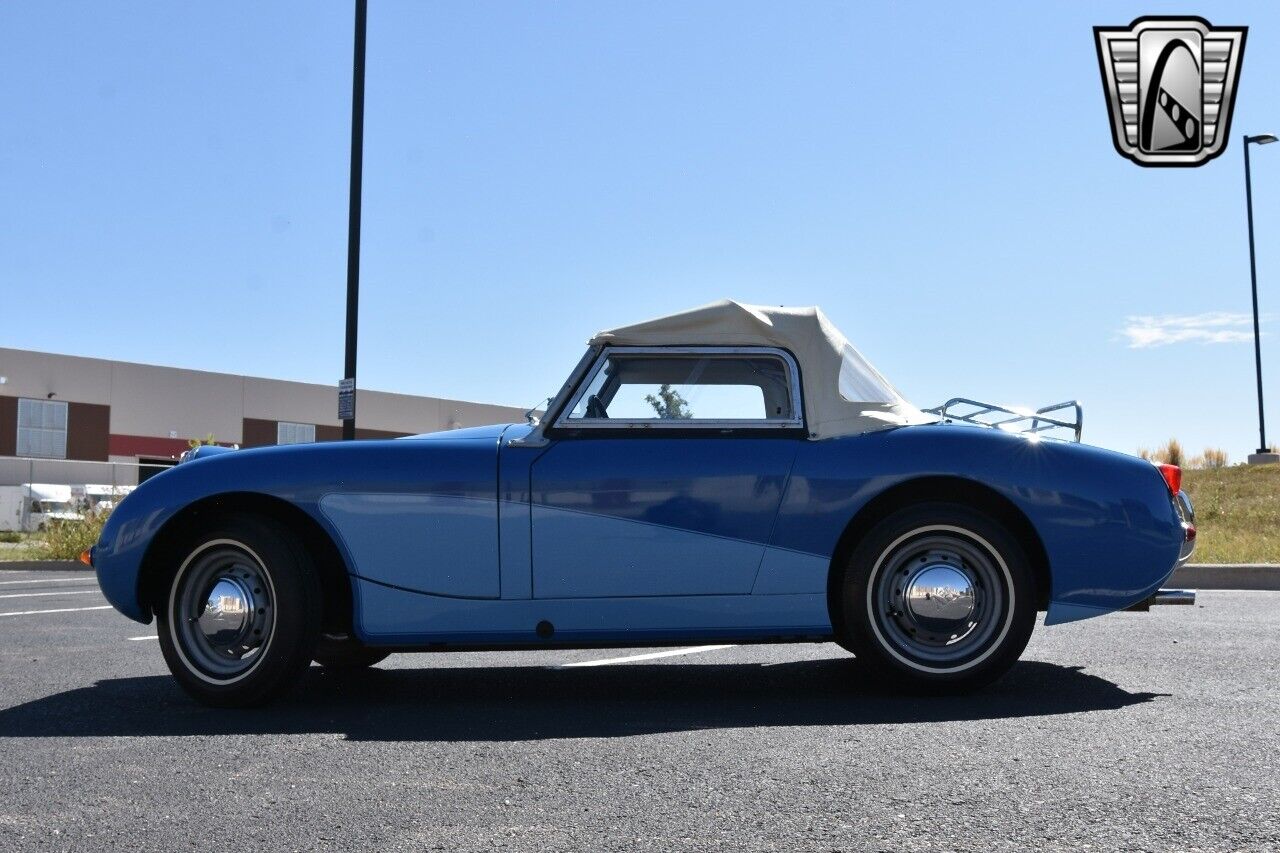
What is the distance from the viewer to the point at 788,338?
17.1 ft

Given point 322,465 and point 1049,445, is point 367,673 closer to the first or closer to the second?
point 322,465

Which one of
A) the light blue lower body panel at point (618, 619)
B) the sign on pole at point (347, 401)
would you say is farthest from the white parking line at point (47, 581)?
the light blue lower body panel at point (618, 619)

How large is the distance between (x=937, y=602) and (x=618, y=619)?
1245mm

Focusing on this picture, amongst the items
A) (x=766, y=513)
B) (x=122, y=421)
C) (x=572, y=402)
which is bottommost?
(x=766, y=513)

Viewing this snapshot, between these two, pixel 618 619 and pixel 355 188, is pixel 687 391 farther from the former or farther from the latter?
pixel 355 188

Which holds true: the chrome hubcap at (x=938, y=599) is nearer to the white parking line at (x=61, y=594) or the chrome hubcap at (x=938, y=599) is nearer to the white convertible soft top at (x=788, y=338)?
the white convertible soft top at (x=788, y=338)

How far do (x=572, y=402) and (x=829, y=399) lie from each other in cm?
106

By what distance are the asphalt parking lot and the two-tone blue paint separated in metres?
0.35

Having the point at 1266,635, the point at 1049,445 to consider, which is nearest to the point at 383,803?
the point at 1049,445

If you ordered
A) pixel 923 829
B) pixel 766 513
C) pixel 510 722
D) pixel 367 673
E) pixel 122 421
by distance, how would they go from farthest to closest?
1. pixel 122 421
2. pixel 367 673
3. pixel 766 513
4. pixel 510 722
5. pixel 923 829

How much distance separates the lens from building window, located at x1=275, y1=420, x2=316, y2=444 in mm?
53806

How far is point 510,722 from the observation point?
4359 mm

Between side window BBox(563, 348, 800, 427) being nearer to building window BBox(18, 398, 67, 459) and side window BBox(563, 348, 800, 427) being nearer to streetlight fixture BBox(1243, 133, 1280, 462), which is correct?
streetlight fixture BBox(1243, 133, 1280, 462)

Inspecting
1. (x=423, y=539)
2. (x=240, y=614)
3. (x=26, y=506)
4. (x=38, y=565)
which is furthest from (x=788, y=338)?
(x=26, y=506)
